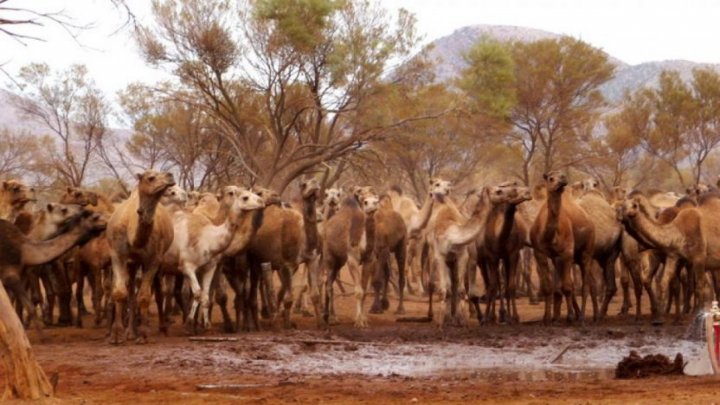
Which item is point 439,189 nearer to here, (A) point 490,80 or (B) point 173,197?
(B) point 173,197

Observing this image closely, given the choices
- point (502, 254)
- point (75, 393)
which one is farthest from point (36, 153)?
point (75, 393)

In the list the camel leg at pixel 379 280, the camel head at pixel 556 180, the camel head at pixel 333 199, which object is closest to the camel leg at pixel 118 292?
the camel head at pixel 556 180

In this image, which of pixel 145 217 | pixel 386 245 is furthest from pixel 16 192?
pixel 386 245

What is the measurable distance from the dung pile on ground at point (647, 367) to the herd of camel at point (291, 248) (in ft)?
17.3

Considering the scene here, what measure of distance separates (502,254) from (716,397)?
342 inches

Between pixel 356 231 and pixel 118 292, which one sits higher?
pixel 356 231

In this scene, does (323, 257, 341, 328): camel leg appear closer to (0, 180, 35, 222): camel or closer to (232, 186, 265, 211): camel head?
(232, 186, 265, 211): camel head

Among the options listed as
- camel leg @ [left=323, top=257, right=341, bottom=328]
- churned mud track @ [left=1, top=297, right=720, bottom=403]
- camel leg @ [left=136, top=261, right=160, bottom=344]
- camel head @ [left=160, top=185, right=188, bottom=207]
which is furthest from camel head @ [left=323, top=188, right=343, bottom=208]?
camel leg @ [left=136, top=261, right=160, bottom=344]

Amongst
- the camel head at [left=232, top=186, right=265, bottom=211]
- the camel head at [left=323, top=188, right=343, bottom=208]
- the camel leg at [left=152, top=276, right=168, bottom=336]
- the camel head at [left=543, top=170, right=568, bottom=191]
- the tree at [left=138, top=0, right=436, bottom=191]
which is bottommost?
the camel leg at [left=152, top=276, right=168, bottom=336]

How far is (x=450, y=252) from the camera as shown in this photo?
17578mm

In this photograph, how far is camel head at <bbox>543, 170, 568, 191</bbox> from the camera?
55.5ft

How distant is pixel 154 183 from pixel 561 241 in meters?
6.43

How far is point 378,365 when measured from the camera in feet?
44.1

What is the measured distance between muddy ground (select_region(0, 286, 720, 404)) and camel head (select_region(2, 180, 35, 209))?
83.0 inches
